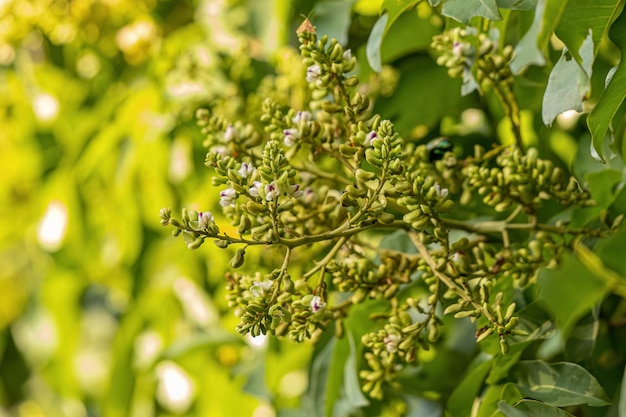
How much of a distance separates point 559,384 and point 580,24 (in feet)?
0.86

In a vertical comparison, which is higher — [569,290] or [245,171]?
[245,171]

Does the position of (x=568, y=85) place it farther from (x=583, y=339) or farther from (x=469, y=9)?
(x=583, y=339)

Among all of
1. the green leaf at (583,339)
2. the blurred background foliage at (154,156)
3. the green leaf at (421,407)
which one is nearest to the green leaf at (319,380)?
the blurred background foliage at (154,156)

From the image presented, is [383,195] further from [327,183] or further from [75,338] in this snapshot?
[75,338]

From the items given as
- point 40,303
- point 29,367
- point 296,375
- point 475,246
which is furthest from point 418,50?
point 29,367

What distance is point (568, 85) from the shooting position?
60cm

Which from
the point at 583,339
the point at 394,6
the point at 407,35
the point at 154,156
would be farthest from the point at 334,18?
the point at 154,156

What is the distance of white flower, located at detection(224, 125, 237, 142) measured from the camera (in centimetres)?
70

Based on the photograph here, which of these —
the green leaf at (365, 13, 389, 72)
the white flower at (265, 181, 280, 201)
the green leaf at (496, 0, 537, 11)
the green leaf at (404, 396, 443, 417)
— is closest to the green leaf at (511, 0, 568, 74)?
the green leaf at (496, 0, 537, 11)

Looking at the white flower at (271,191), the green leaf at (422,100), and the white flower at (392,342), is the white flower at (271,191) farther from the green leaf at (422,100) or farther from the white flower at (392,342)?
the green leaf at (422,100)

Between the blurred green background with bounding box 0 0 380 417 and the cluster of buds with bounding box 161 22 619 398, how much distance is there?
0.27 metres

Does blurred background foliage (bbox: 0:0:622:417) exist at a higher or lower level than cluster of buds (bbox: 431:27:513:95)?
lower

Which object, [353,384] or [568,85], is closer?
[568,85]

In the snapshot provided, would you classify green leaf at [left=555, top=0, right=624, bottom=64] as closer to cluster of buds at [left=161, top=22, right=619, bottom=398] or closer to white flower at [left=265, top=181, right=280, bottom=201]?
cluster of buds at [left=161, top=22, right=619, bottom=398]
